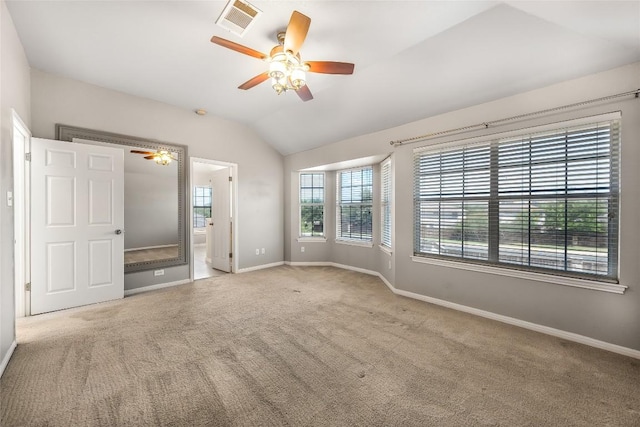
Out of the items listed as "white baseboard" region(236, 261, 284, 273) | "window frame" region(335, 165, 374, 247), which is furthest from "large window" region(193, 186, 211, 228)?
"window frame" region(335, 165, 374, 247)

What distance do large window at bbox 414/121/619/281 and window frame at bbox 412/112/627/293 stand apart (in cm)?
1

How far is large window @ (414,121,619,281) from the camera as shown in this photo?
253cm

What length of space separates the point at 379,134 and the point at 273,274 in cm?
316

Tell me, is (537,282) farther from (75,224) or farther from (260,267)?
(75,224)

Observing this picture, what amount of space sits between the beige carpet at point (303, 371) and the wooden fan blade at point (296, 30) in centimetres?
256

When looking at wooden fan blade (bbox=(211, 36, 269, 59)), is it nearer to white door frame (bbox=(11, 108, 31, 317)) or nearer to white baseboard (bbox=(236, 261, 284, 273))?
white door frame (bbox=(11, 108, 31, 317))

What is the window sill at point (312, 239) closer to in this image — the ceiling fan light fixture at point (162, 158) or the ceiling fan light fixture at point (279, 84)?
the ceiling fan light fixture at point (162, 158)

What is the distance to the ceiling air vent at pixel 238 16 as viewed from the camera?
2.18m

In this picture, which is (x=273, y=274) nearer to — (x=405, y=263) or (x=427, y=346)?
(x=405, y=263)

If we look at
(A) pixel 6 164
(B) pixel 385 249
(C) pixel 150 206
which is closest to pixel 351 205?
(B) pixel 385 249

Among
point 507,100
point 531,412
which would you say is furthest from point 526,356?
point 507,100

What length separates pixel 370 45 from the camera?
278 centimetres

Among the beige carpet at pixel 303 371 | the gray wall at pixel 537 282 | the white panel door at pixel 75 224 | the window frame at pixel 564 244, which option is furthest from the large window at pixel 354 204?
the white panel door at pixel 75 224

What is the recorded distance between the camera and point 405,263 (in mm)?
3963
